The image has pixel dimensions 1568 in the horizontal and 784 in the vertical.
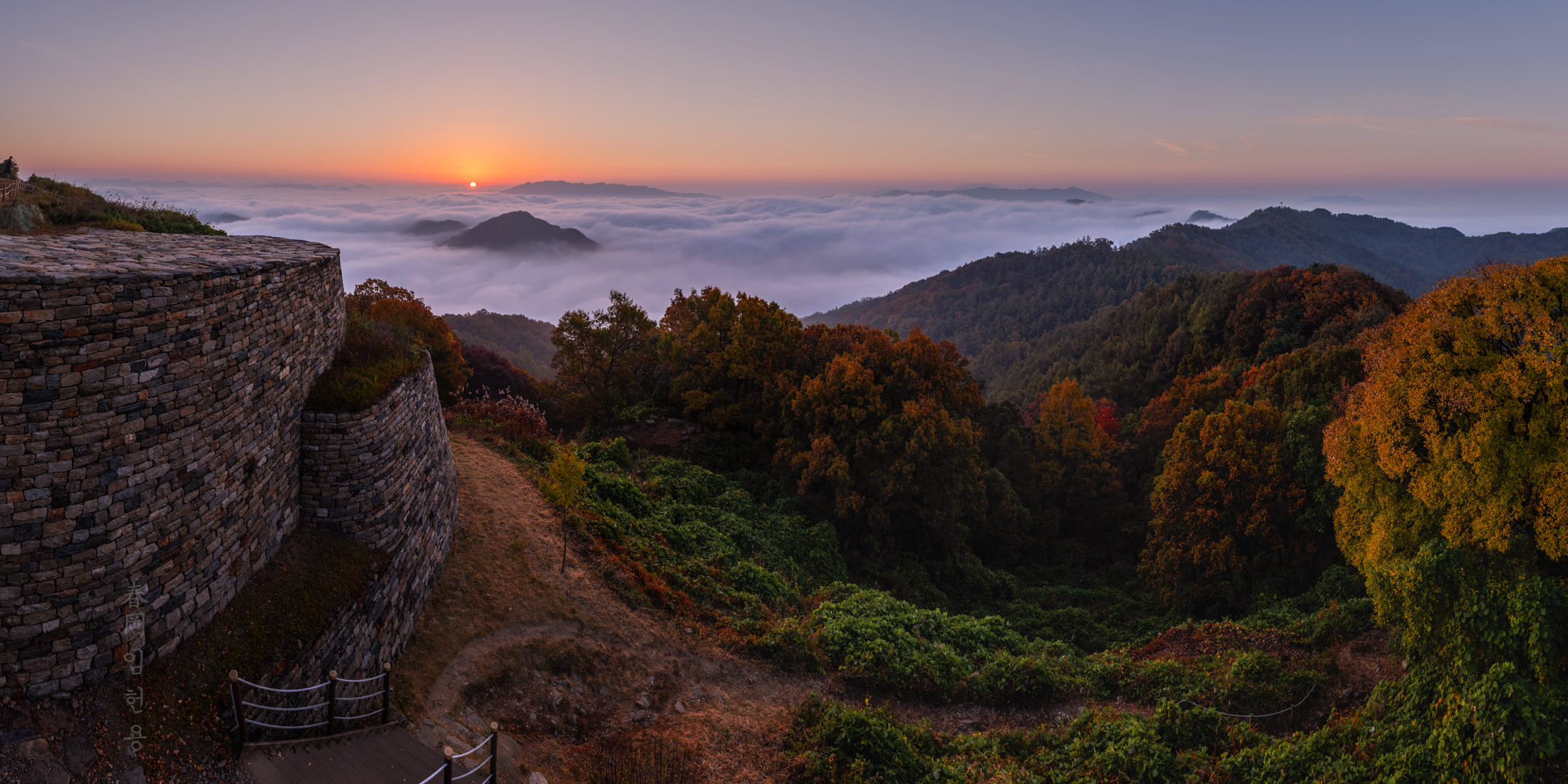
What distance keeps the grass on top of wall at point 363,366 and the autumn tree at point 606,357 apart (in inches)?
692

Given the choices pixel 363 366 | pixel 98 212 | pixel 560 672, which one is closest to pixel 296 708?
pixel 560 672

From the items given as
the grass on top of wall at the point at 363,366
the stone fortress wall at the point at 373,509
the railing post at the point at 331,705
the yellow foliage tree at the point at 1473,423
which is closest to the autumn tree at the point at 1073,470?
the yellow foliage tree at the point at 1473,423

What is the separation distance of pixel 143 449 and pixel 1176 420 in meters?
41.4

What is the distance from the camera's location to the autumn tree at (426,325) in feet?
90.8

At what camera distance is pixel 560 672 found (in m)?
12.7

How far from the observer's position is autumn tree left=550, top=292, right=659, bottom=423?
33500 mm

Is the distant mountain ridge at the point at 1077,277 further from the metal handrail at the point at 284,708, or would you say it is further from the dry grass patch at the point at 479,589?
the metal handrail at the point at 284,708

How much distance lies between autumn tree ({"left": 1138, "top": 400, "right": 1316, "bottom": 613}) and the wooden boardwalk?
74.3 feet

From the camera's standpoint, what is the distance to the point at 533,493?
762 inches

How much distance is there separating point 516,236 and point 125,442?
593 ft

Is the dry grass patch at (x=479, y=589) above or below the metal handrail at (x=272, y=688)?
below

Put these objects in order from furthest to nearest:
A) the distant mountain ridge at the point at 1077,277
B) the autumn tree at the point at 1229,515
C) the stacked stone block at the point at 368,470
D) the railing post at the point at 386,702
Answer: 1. the distant mountain ridge at the point at 1077,277
2. the autumn tree at the point at 1229,515
3. the stacked stone block at the point at 368,470
4. the railing post at the point at 386,702

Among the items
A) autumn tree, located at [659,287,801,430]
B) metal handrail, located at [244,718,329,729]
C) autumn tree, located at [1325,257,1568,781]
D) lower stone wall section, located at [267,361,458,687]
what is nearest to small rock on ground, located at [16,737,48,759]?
metal handrail, located at [244,718,329,729]

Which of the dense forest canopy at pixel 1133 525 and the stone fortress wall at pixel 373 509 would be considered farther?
the dense forest canopy at pixel 1133 525
